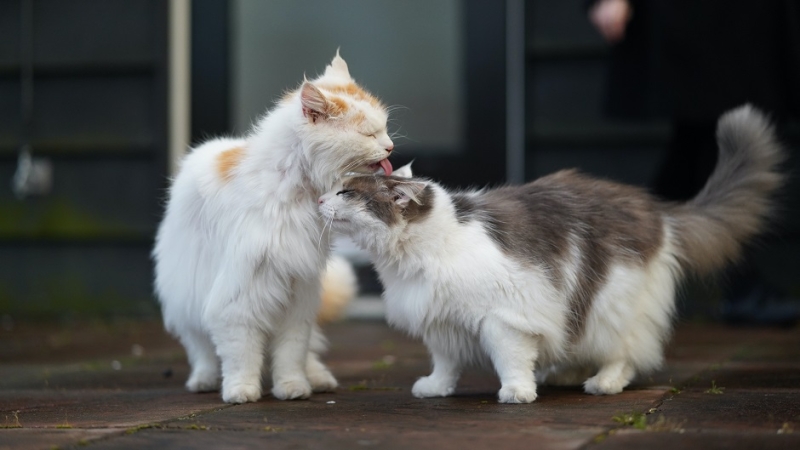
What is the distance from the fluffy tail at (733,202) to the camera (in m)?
3.89

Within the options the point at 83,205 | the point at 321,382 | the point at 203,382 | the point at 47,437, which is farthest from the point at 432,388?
the point at 83,205

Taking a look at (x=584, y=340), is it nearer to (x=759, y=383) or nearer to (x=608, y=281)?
(x=608, y=281)

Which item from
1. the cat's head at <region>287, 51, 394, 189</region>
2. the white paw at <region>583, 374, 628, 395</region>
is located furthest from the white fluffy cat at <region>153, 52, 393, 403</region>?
the white paw at <region>583, 374, 628, 395</region>

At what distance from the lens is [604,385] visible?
3.63 m

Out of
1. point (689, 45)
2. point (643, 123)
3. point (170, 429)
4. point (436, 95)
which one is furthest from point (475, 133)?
point (170, 429)

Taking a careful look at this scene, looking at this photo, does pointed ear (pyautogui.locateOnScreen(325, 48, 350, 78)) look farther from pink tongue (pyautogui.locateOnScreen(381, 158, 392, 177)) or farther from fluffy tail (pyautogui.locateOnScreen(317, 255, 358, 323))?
fluffy tail (pyautogui.locateOnScreen(317, 255, 358, 323))

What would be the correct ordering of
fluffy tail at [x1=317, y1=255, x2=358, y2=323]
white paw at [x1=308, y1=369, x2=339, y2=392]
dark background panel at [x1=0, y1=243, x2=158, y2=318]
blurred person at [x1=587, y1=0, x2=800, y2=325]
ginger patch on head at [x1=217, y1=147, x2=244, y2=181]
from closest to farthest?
ginger patch on head at [x1=217, y1=147, x2=244, y2=181] → white paw at [x1=308, y1=369, x2=339, y2=392] → fluffy tail at [x1=317, y1=255, x2=358, y2=323] → blurred person at [x1=587, y1=0, x2=800, y2=325] → dark background panel at [x1=0, y1=243, x2=158, y2=318]

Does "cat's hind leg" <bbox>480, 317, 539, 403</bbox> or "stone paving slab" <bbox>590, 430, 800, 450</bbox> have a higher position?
A: "cat's hind leg" <bbox>480, 317, 539, 403</bbox>

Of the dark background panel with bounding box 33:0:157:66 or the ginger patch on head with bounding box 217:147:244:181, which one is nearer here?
the ginger patch on head with bounding box 217:147:244:181

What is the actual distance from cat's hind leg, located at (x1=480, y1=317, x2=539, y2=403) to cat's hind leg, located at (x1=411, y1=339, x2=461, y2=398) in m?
0.24

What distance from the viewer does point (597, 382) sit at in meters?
3.65

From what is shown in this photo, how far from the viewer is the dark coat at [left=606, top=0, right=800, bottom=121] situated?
6.00 meters

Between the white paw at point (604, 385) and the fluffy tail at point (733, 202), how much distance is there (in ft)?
1.88

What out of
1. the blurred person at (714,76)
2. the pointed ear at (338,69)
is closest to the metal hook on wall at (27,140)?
the blurred person at (714,76)
